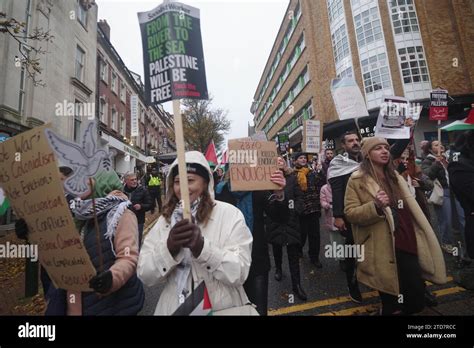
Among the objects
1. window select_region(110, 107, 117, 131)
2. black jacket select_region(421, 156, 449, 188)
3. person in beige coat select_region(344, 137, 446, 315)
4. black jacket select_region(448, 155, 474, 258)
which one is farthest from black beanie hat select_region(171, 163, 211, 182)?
window select_region(110, 107, 117, 131)

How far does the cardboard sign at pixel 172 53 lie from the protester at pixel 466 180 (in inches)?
115

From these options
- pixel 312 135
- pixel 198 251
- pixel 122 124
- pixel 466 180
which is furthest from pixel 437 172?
pixel 122 124

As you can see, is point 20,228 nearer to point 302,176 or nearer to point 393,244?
point 393,244

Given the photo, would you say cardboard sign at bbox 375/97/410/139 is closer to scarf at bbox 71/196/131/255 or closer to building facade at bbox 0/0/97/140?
scarf at bbox 71/196/131/255

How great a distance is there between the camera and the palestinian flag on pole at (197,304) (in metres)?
1.45

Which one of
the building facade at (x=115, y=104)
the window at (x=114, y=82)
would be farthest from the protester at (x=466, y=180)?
the window at (x=114, y=82)

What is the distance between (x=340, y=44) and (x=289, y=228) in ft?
66.3

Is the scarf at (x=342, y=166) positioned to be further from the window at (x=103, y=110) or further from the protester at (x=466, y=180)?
the window at (x=103, y=110)

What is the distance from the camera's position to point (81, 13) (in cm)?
1305

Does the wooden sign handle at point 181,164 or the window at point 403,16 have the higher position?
the window at point 403,16

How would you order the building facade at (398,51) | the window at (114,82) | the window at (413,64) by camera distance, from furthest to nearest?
1. the window at (114,82)
2. the window at (413,64)
3. the building facade at (398,51)

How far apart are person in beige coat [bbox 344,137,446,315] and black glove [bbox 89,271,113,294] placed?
2.10m

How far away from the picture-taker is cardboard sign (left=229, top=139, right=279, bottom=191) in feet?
7.75

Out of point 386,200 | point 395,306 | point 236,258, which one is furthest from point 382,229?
point 236,258
